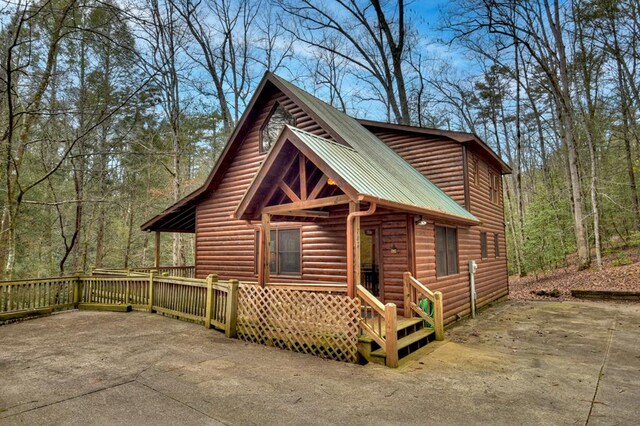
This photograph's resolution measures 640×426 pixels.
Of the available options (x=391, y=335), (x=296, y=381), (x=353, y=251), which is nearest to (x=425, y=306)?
(x=391, y=335)

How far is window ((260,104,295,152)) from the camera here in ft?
37.1

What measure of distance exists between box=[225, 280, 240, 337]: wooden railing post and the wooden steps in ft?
9.38

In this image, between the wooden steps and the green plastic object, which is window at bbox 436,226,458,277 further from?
the wooden steps

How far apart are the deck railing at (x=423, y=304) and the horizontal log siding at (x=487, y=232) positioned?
182 inches

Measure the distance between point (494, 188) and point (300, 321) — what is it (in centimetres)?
1130

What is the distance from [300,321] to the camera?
21.1ft

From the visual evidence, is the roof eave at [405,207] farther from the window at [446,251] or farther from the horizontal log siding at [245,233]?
the horizontal log siding at [245,233]

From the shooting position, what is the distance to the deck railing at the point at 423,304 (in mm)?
7547

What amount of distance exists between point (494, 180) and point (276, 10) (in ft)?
53.1

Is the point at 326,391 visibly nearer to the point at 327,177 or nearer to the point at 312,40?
the point at 327,177

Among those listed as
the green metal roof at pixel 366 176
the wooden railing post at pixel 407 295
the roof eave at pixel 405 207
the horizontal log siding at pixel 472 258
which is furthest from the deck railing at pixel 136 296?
the horizontal log siding at pixel 472 258

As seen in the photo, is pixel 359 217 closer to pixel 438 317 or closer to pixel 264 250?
pixel 264 250

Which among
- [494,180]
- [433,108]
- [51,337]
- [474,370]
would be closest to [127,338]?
[51,337]

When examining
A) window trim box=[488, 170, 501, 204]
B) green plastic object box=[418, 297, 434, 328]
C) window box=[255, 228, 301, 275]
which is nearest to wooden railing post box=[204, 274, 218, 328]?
window box=[255, 228, 301, 275]
